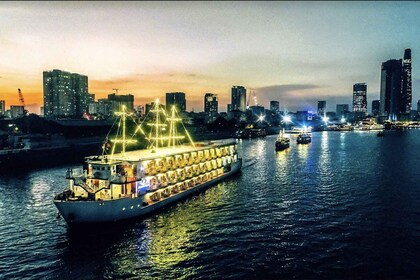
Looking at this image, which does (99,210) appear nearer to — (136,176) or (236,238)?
(136,176)

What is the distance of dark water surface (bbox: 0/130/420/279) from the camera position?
27.9 metres

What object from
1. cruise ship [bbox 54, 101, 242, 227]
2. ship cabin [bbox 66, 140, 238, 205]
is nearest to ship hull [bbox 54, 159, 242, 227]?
cruise ship [bbox 54, 101, 242, 227]

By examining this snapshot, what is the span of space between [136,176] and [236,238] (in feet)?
51.0

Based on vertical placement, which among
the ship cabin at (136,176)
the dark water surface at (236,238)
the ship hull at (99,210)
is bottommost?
the dark water surface at (236,238)

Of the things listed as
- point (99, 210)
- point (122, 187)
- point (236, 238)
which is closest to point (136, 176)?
point (122, 187)

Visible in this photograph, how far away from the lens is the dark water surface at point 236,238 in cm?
2791

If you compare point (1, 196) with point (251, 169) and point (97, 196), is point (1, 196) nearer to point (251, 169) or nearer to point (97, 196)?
point (97, 196)

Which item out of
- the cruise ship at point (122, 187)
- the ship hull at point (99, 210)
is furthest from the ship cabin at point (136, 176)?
the ship hull at point (99, 210)

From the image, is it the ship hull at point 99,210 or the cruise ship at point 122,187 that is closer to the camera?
the ship hull at point 99,210

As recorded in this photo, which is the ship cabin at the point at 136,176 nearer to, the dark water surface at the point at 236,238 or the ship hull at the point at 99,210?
the ship hull at the point at 99,210

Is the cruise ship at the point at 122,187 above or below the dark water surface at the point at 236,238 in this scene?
above

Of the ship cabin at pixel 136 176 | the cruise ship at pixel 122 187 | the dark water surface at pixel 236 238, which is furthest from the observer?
the ship cabin at pixel 136 176

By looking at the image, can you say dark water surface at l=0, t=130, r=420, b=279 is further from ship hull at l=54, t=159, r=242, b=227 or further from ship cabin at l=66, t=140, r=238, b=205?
ship cabin at l=66, t=140, r=238, b=205

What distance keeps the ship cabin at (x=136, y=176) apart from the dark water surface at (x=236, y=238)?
334 cm
